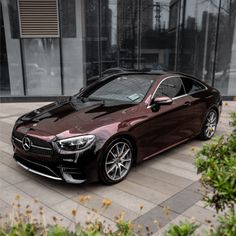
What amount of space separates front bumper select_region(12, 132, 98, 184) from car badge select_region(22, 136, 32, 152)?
6 cm

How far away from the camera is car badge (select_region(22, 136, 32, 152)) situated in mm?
3730

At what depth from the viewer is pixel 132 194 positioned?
3633 mm

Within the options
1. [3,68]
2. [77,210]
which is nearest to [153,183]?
[77,210]

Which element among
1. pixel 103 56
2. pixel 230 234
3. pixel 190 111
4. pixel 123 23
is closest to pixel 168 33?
pixel 123 23

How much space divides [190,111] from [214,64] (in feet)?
22.0

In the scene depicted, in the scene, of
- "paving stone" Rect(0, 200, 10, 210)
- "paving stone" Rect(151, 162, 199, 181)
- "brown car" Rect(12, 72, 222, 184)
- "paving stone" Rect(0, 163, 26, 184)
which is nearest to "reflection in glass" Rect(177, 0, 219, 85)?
"brown car" Rect(12, 72, 222, 184)

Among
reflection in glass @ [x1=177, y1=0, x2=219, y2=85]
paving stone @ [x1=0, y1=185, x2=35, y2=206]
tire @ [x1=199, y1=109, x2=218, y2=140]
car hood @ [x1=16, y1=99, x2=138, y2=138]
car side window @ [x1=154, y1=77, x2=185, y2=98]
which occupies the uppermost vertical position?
reflection in glass @ [x1=177, y1=0, x2=219, y2=85]

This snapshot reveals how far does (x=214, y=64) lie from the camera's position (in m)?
11.0

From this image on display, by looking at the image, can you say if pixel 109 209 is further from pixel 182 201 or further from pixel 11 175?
pixel 11 175

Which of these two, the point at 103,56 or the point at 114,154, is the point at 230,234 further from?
the point at 103,56

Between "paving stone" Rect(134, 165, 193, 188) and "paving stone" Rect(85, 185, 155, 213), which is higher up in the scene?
"paving stone" Rect(85, 185, 155, 213)

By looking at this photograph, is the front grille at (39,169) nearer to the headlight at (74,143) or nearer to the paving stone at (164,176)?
the headlight at (74,143)

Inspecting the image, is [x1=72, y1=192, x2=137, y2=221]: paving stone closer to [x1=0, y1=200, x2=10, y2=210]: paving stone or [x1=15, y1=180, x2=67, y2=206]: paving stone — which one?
[x1=15, y1=180, x2=67, y2=206]: paving stone

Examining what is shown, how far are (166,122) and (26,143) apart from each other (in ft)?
6.96
